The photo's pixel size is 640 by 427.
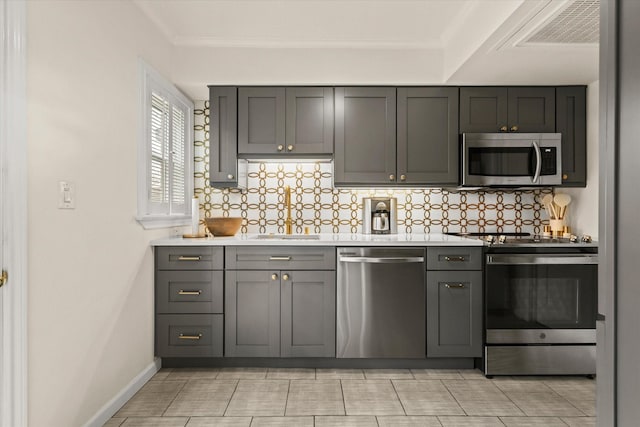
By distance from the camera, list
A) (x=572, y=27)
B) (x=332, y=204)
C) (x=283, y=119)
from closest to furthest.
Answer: (x=572, y=27), (x=283, y=119), (x=332, y=204)

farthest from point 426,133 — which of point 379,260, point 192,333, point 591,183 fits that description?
point 192,333

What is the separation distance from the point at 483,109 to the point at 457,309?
1580 millimetres

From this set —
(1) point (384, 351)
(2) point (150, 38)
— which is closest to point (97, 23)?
(2) point (150, 38)

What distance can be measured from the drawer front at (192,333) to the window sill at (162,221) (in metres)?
0.66

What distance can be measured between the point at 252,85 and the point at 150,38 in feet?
2.65

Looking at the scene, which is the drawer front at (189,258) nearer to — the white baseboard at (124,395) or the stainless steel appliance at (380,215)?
the white baseboard at (124,395)

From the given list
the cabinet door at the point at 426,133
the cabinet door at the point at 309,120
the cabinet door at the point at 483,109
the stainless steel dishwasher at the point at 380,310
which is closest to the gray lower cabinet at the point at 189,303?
the stainless steel dishwasher at the point at 380,310

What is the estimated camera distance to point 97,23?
2.36m

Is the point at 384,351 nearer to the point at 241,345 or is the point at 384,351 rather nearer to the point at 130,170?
the point at 241,345

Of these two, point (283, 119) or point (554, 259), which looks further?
point (283, 119)

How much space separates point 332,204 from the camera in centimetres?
392

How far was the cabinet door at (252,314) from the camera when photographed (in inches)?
126

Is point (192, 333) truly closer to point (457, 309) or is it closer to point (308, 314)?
point (308, 314)

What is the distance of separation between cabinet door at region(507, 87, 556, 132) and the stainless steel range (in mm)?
1005
